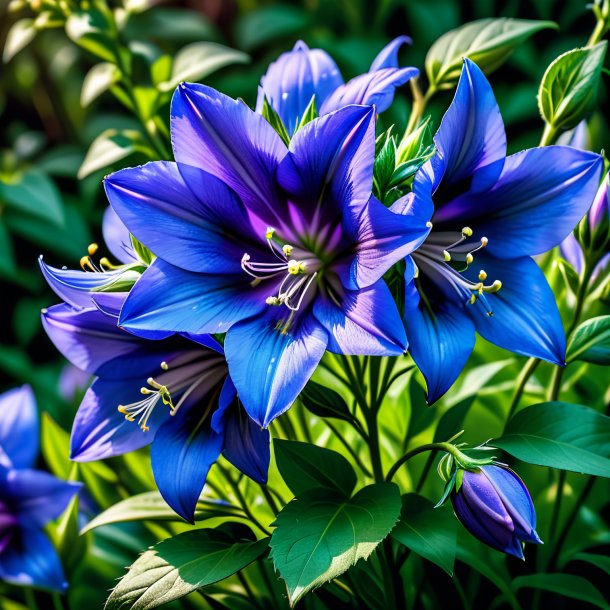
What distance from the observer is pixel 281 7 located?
201 centimetres

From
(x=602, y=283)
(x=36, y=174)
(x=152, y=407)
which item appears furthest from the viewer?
(x=36, y=174)

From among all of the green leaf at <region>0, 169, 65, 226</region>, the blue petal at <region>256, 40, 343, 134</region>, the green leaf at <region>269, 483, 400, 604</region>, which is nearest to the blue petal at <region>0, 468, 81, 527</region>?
the green leaf at <region>269, 483, 400, 604</region>

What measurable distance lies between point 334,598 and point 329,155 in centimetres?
38

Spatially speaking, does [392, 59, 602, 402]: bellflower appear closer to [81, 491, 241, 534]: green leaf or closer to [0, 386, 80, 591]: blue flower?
[81, 491, 241, 534]: green leaf

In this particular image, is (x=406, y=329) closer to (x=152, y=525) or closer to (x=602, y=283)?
(x=602, y=283)

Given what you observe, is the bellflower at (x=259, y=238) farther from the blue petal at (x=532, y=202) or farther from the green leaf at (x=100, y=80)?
the green leaf at (x=100, y=80)

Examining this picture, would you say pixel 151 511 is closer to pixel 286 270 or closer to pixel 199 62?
pixel 286 270

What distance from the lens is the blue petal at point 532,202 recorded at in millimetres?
595

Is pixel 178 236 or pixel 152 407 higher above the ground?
pixel 178 236

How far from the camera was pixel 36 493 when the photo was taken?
2.66 feet

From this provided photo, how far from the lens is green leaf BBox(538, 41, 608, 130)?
0.68 metres

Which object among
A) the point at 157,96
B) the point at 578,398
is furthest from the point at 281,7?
the point at 578,398

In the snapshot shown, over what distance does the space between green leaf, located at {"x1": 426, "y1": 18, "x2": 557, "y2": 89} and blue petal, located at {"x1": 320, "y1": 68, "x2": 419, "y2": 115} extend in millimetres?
131

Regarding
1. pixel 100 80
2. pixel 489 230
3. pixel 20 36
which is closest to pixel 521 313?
pixel 489 230
